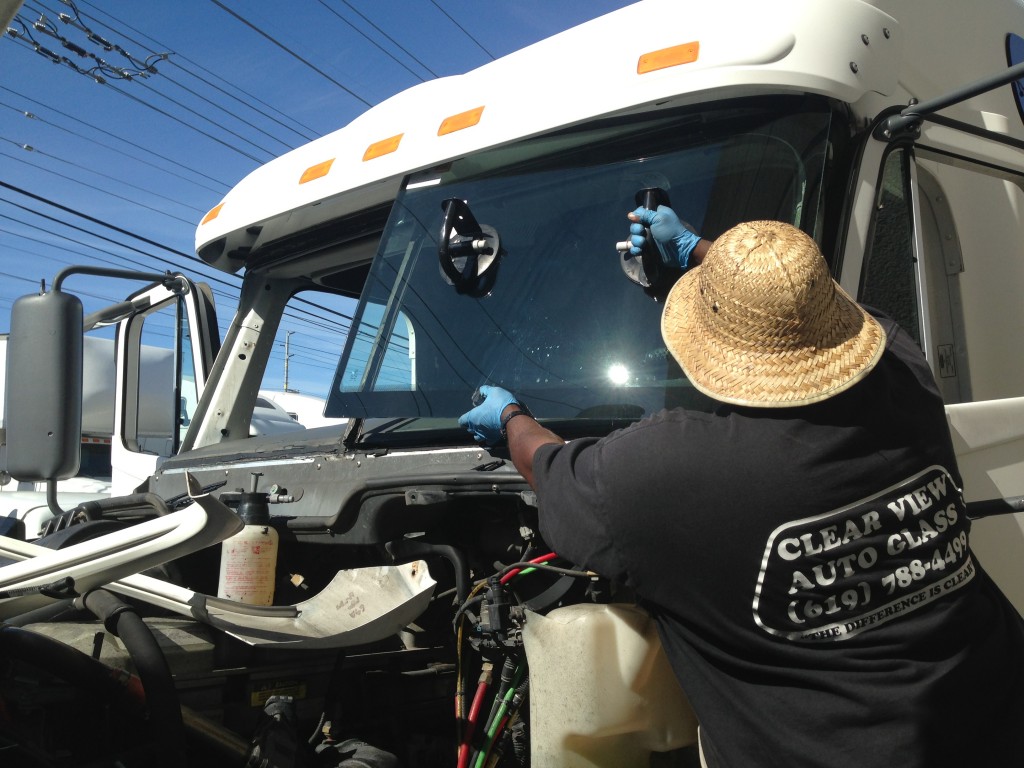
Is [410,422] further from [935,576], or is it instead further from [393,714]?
[935,576]

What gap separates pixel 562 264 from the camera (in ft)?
8.15

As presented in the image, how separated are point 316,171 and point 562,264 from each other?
113cm

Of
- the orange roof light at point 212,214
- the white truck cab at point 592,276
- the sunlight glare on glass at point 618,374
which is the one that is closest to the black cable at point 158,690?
the white truck cab at point 592,276

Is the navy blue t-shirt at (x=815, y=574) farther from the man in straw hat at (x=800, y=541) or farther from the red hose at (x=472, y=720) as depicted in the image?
the red hose at (x=472, y=720)

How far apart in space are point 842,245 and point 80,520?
2.60 m

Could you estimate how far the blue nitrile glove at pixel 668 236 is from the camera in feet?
7.33

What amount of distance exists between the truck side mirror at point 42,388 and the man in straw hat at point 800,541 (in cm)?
158

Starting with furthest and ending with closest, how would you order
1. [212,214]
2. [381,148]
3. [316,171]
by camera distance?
[212,214]
[316,171]
[381,148]

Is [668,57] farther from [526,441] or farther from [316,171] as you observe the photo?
[316,171]

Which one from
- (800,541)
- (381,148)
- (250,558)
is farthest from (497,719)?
(381,148)

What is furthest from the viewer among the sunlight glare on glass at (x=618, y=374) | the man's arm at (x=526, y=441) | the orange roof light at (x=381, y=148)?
the orange roof light at (x=381, y=148)

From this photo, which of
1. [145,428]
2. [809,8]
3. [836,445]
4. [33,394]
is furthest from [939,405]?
[145,428]

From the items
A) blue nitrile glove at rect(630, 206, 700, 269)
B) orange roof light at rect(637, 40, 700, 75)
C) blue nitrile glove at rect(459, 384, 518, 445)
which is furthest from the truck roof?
blue nitrile glove at rect(459, 384, 518, 445)

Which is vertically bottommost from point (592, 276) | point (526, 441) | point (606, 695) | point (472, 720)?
point (472, 720)
